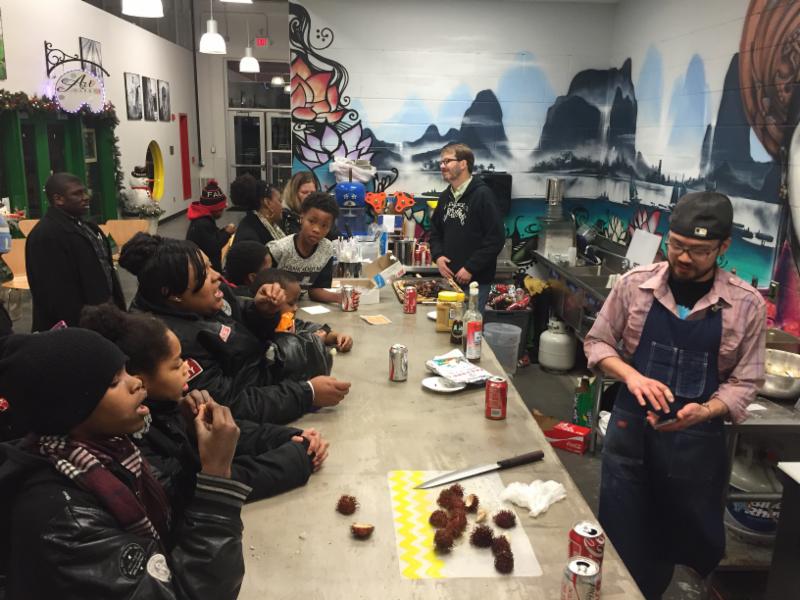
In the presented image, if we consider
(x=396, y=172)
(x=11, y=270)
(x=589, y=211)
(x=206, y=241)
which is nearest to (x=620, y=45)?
(x=589, y=211)

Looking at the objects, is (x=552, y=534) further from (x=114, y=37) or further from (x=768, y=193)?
(x=114, y=37)

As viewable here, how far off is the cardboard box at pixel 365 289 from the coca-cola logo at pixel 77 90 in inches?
222

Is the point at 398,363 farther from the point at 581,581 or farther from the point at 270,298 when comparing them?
the point at 581,581

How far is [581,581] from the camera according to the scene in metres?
1.34

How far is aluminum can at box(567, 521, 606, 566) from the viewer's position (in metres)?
1.45

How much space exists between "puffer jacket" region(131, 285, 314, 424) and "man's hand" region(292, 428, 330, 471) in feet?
0.74

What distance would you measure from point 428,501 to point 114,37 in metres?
10.6

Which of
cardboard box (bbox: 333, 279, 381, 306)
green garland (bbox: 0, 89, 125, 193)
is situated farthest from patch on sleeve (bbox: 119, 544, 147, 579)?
green garland (bbox: 0, 89, 125, 193)

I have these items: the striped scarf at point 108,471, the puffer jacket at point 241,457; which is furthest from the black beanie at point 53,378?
the puffer jacket at point 241,457

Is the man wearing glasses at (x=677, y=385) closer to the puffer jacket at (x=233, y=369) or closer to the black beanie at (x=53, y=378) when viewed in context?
the puffer jacket at (x=233, y=369)

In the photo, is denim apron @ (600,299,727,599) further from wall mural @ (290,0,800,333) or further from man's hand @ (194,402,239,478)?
wall mural @ (290,0,800,333)

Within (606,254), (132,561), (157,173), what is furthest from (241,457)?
(157,173)

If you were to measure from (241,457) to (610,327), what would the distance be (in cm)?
142

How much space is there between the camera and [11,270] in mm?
6305
